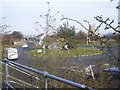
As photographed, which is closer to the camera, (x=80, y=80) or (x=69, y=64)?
(x=80, y=80)

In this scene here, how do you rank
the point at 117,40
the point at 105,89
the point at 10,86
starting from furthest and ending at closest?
the point at 105,89
the point at 10,86
the point at 117,40

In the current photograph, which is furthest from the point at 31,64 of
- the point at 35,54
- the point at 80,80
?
the point at 80,80

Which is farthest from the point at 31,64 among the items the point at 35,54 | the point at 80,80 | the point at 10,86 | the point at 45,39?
the point at 10,86

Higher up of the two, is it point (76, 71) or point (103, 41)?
point (103, 41)

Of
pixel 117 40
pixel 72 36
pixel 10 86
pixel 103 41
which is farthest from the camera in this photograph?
pixel 72 36

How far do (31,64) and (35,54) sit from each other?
0.29 m

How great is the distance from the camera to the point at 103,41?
3.10m

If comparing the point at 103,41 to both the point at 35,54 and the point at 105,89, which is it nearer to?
the point at 105,89

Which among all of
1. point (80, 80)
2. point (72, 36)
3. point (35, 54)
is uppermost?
point (72, 36)

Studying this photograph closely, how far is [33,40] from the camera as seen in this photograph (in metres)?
8.30

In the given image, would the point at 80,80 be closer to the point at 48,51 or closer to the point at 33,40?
the point at 48,51

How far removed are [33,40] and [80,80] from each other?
2.46m

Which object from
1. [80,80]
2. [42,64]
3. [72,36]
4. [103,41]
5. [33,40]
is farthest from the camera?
[33,40]

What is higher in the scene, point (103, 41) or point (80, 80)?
point (103, 41)
